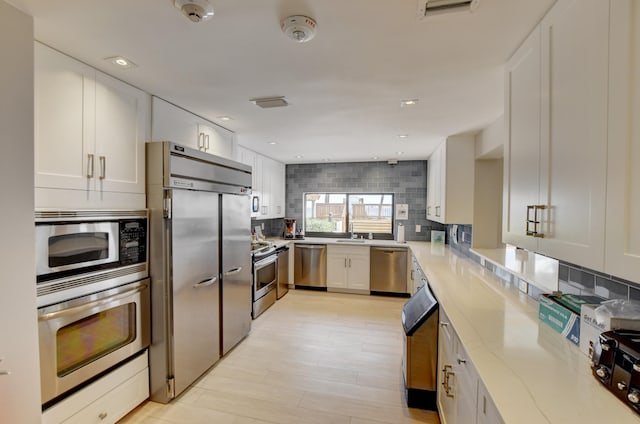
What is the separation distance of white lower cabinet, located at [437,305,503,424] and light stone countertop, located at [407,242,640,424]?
2.7 inches

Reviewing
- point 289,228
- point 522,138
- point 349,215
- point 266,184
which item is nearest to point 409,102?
point 522,138

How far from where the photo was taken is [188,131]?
99.5 inches

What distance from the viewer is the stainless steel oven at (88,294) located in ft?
4.83

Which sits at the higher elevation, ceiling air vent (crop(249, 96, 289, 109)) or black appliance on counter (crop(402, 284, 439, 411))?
ceiling air vent (crop(249, 96, 289, 109))

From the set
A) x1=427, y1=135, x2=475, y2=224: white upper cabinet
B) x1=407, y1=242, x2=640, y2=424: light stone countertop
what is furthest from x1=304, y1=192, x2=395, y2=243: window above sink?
x1=407, y1=242, x2=640, y2=424: light stone countertop

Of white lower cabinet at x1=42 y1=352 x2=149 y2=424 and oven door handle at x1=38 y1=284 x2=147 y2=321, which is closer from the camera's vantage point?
oven door handle at x1=38 y1=284 x2=147 y2=321

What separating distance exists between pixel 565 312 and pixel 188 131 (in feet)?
9.36

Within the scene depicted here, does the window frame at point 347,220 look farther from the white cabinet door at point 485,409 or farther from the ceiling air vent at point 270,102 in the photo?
the white cabinet door at point 485,409

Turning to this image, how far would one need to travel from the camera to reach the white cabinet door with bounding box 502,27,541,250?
1.28 meters

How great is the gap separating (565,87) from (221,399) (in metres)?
2.75

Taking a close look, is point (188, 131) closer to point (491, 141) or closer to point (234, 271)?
point (234, 271)

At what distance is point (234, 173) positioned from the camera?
282 centimetres

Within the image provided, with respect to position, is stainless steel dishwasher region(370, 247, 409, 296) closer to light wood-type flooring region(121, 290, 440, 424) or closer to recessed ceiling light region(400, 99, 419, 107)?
light wood-type flooring region(121, 290, 440, 424)

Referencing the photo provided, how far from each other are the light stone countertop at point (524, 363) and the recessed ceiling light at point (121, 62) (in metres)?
2.34
